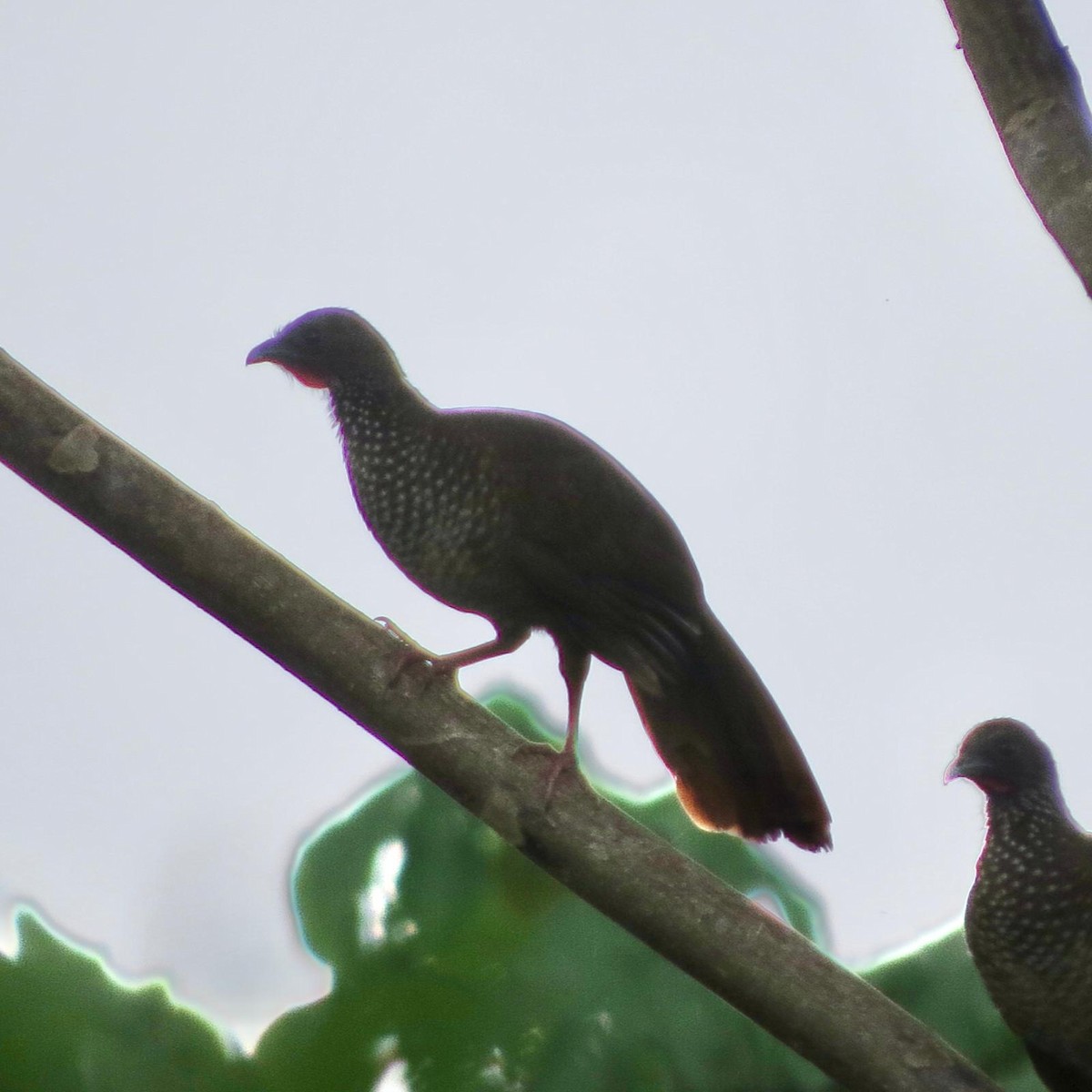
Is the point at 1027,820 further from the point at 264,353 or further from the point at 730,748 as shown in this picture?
the point at 264,353

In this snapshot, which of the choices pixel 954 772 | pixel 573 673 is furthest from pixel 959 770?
pixel 573 673

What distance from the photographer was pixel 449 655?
2.46 metres

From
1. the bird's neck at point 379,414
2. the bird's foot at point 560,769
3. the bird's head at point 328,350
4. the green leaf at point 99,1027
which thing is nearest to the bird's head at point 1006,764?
the bird's foot at point 560,769

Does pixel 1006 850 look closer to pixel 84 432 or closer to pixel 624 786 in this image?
pixel 624 786

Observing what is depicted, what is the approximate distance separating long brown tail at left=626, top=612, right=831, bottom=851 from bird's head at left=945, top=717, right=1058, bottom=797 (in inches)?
23.4

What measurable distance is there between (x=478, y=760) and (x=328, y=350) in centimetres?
108

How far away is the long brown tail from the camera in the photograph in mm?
2508

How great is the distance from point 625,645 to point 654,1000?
121cm

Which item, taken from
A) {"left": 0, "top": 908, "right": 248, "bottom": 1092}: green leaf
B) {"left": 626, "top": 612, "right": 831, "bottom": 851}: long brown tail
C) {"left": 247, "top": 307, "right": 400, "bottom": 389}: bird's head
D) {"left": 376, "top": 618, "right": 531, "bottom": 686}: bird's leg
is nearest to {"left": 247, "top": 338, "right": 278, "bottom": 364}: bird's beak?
{"left": 247, "top": 307, "right": 400, "bottom": 389}: bird's head

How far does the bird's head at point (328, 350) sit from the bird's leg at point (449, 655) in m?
0.56

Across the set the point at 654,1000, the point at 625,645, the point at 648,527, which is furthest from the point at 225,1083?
the point at 648,527

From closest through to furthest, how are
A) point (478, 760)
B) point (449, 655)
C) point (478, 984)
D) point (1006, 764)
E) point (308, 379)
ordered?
point (478, 760), point (449, 655), point (308, 379), point (1006, 764), point (478, 984)

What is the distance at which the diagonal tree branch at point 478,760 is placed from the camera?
6.20ft

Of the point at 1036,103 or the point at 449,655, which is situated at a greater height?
the point at 1036,103
